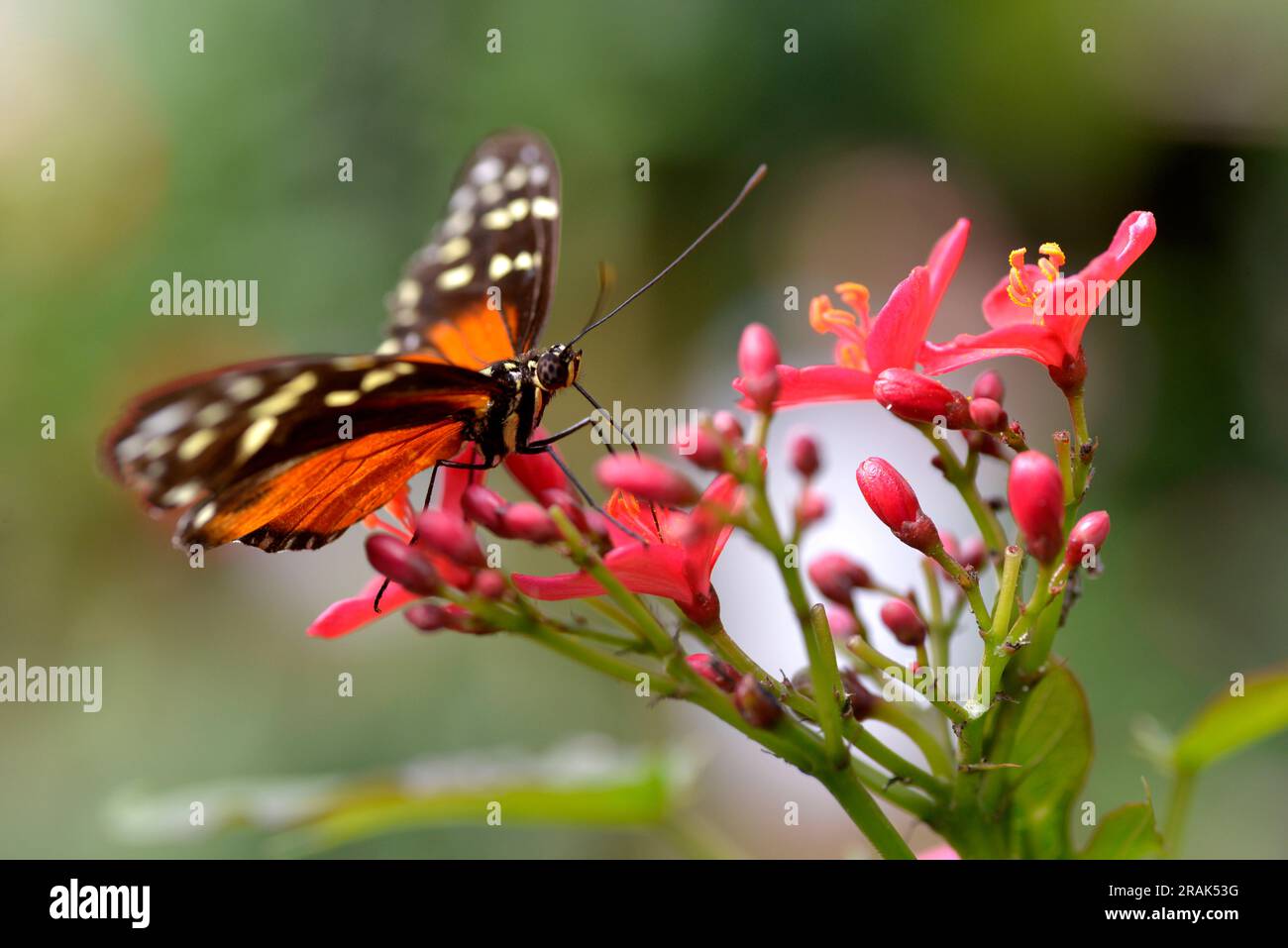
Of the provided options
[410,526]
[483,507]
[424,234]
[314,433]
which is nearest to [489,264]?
[410,526]

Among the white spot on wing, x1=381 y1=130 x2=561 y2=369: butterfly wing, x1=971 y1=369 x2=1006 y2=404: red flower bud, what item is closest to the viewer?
x1=971 y1=369 x2=1006 y2=404: red flower bud

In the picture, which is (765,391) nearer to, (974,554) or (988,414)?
(988,414)

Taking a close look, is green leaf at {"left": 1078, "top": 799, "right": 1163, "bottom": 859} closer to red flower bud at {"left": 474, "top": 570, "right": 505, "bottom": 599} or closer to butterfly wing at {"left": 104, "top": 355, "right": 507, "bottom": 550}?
red flower bud at {"left": 474, "top": 570, "right": 505, "bottom": 599}

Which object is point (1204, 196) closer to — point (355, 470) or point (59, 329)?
point (355, 470)

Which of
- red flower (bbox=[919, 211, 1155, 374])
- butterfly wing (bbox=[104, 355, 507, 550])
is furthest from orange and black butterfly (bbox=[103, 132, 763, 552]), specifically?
red flower (bbox=[919, 211, 1155, 374])
